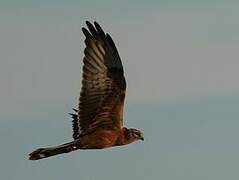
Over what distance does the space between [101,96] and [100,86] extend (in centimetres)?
24

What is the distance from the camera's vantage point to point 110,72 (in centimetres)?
1553

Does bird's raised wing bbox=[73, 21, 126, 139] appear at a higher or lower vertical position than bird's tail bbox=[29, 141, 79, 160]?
higher

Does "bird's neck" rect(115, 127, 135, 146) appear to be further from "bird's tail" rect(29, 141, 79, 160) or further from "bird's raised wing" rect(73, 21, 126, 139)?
"bird's tail" rect(29, 141, 79, 160)

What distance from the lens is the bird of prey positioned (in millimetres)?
15148

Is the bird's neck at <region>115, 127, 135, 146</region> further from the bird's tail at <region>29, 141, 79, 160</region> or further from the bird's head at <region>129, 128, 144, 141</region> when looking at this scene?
the bird's tail at <region>29, 141, 79, 160</region>

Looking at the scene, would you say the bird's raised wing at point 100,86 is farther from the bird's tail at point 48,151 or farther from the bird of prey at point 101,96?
the bird's tail at point 48,151

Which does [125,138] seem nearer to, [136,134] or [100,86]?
[136,134]

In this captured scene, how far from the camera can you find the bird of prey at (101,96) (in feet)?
49.7

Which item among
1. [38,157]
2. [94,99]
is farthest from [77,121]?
[38,157]

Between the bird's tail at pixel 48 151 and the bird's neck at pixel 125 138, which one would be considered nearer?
the bird's tail at pixel 48 151

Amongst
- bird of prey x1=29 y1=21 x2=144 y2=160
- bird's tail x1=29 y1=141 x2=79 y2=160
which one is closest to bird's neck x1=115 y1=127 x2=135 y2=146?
bird of prey x1=29 y1=21 x2=144 y2=160

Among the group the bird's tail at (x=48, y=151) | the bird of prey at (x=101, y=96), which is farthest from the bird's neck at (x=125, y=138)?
the bird's tail at (x=48, y=151)

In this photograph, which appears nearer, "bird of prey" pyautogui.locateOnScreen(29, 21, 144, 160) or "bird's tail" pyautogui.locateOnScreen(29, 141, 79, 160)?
"bird's tail" pyautogui.locateOnScreen(29, 141, 79, 160)

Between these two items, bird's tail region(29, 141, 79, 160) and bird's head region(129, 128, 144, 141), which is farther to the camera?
bird's head region(129, 128, 144, 141)
